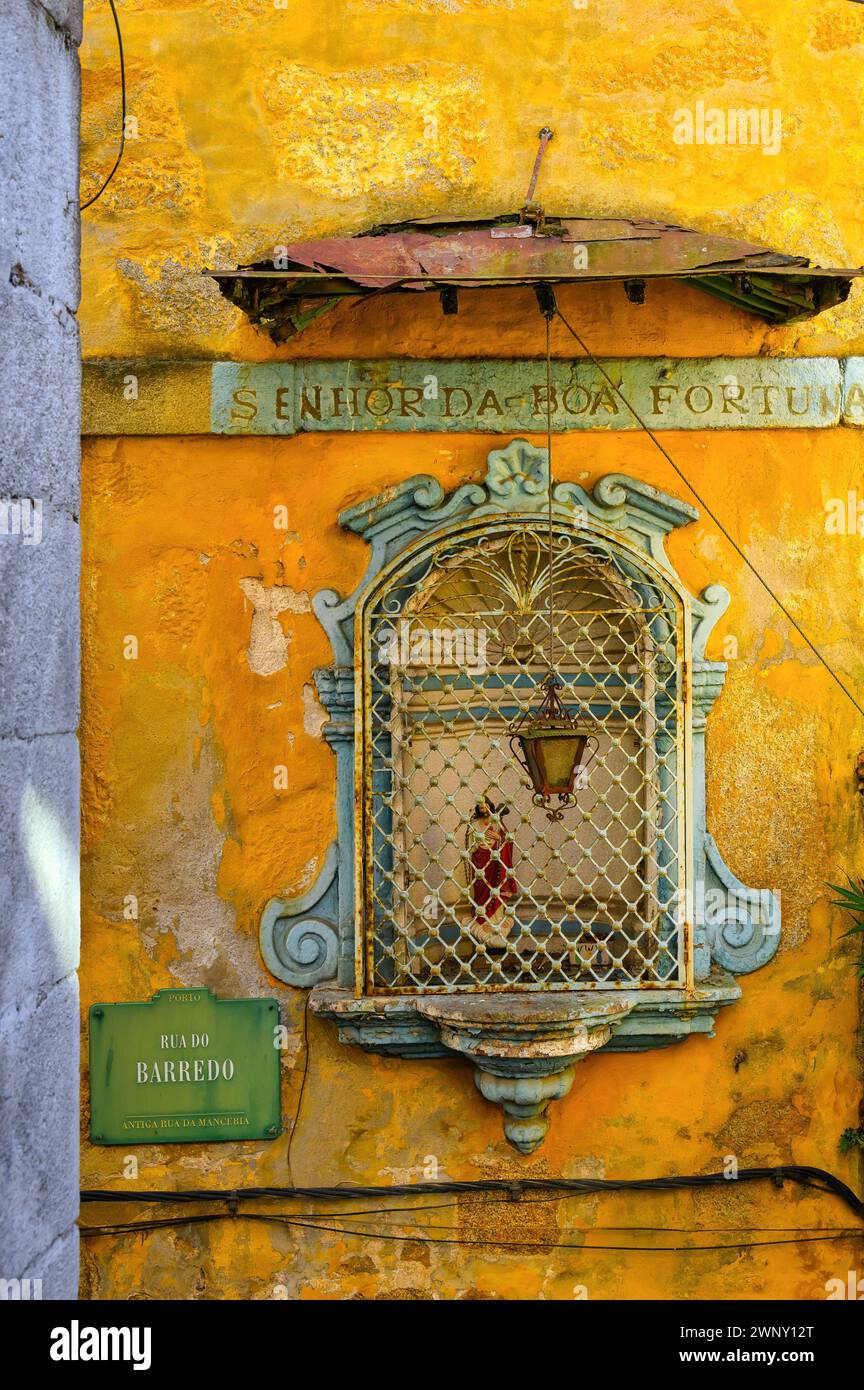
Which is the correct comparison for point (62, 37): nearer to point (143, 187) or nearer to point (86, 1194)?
point (143, 187)

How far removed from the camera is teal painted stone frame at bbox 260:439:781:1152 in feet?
16.9

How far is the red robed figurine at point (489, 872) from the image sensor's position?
5.30 metres

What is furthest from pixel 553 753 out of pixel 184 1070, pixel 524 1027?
pixel 184 1070

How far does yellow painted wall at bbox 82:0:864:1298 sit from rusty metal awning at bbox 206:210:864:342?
1.47 feet

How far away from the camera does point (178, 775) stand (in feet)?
17.3

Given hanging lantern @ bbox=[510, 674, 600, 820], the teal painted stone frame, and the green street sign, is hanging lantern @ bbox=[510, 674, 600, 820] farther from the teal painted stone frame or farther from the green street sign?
the green street sign

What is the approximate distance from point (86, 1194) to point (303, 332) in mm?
3350

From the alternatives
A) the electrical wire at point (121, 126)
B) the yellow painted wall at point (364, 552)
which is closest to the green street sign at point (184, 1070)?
the yellow painted wall at point (364, 552)

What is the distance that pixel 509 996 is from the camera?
16.9 ft
